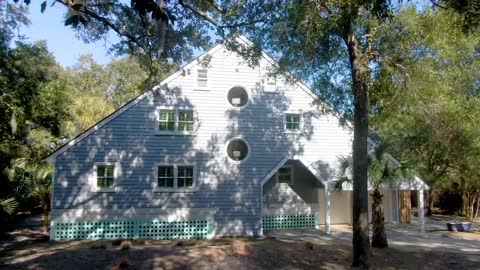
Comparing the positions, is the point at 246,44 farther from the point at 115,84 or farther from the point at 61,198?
the point at 115,84

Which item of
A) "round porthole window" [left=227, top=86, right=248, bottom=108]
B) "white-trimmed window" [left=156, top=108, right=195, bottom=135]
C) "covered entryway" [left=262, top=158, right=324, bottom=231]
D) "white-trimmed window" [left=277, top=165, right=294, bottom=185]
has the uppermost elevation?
"round porthole window" [left=227, top=86, right=248, bottom=108]

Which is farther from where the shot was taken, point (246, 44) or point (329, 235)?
point (329, 235)

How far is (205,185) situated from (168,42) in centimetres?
795

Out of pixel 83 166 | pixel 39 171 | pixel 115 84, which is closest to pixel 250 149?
pixel 83 166

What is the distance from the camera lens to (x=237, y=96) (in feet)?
69.2

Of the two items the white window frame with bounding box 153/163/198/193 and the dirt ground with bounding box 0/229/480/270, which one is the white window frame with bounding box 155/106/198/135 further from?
the dirt ground with bounding box 0/229/480/270

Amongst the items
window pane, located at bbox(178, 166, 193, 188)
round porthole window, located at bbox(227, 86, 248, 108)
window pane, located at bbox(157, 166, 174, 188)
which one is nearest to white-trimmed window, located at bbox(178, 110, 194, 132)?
window pane, located at bbox(178, 166, 193, 188)

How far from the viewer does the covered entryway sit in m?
21.1

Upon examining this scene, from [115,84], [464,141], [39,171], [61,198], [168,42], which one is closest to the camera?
[168,42]

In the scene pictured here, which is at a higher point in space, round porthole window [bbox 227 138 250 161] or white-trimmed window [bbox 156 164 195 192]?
round porthole window [bbox 227 138 250 161]

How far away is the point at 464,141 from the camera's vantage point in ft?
70.1

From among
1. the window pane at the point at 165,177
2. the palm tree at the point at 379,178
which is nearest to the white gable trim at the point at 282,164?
the window pane at the point at 165,177

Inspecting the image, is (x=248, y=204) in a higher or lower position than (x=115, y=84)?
lower

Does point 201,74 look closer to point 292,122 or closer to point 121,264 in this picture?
point 292,122
